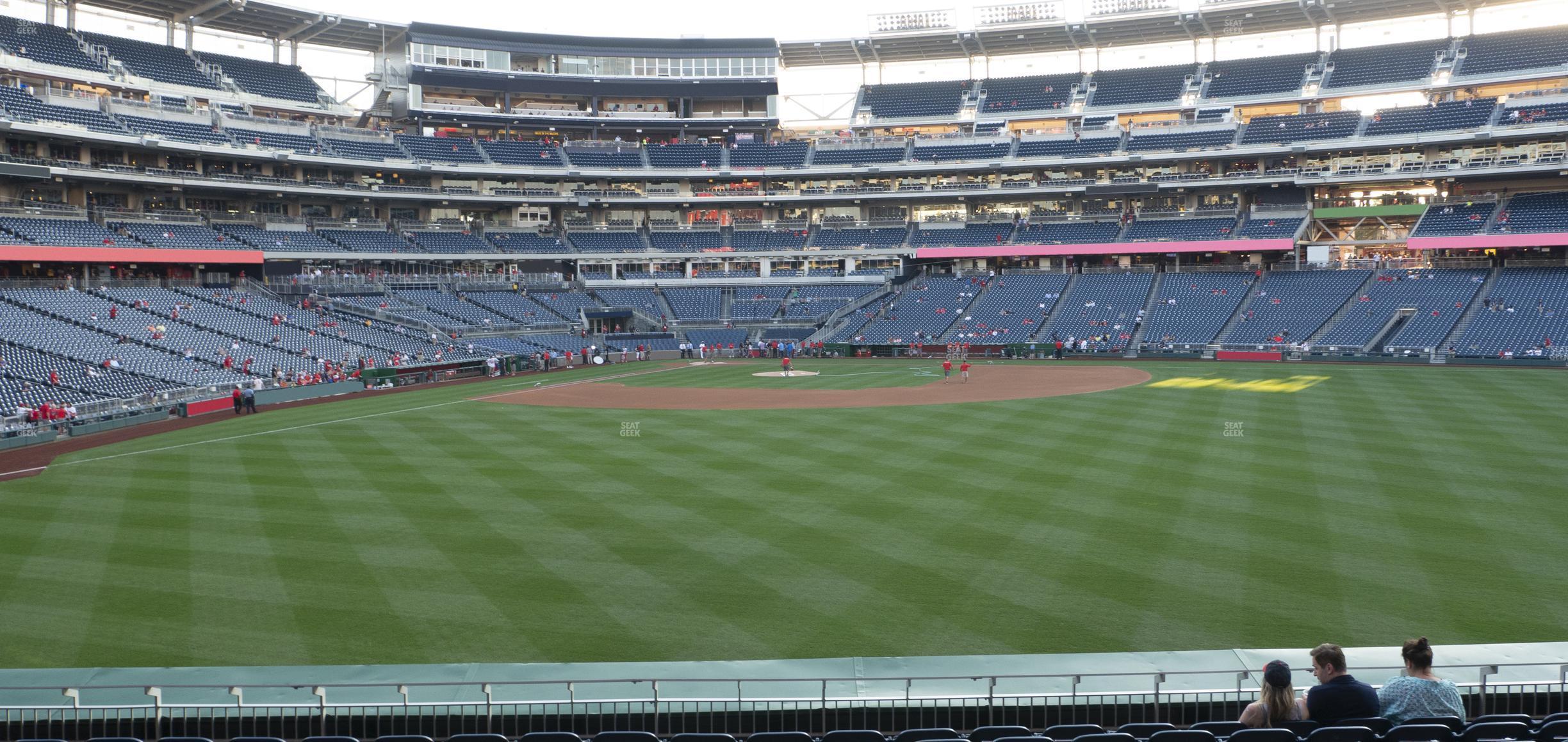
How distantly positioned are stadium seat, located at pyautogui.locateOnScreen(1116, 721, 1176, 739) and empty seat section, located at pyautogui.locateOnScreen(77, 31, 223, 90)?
75.4 meters

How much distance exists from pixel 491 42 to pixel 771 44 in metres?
24.0

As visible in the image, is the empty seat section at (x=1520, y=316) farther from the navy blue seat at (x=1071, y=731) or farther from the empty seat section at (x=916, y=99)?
the navy blue seat at (x=1071, y=731)

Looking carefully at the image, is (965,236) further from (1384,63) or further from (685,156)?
(1384,63)

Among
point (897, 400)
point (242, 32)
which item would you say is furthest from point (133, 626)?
point (242, 32)

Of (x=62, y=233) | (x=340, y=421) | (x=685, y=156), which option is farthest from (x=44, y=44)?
(x=685, y=156)

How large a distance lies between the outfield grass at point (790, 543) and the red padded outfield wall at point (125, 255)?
2664 cm

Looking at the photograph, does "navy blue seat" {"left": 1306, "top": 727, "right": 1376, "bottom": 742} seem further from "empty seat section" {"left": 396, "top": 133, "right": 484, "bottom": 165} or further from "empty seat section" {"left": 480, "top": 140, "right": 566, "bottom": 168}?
"empty seat section" {"left": 480, "top": 140, "right": 566, "bottom": 168}

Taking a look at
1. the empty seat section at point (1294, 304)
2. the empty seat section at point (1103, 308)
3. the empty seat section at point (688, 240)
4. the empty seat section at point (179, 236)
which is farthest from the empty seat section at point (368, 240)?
the empty seat section at point (1294, 304)

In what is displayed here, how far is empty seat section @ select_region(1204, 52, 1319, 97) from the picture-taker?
74250 mm

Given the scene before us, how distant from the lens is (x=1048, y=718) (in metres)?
9.55

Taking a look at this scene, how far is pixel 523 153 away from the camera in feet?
267

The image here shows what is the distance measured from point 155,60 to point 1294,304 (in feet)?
257

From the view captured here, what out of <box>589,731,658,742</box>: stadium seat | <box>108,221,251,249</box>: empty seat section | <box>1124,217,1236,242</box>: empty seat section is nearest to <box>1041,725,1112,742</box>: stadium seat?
<box>589,731,658,742</box>: stadium seat

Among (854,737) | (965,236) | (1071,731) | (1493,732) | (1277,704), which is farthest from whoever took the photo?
(965,236)
